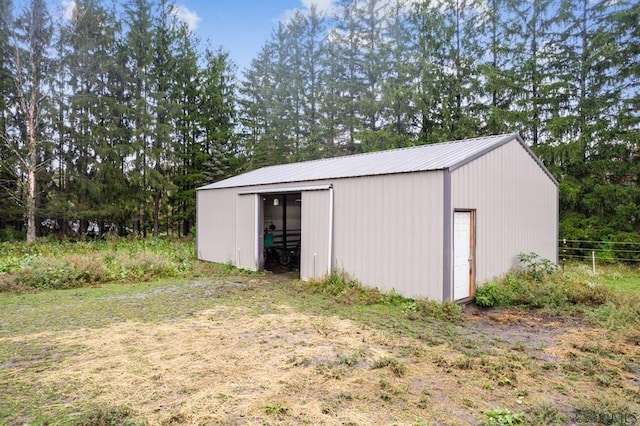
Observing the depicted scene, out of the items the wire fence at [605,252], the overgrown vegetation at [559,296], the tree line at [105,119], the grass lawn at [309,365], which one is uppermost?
the tree line at [105,119]

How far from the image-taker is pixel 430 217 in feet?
20.5

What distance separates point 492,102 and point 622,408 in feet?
45.7

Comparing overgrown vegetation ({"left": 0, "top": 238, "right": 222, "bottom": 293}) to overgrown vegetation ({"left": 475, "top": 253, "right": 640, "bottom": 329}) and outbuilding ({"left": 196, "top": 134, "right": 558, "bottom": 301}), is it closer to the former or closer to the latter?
outbuilding ({"left": 196, "top": 134, "right": 558, "bottom": 301})

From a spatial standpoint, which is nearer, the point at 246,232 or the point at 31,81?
the point at 246,232

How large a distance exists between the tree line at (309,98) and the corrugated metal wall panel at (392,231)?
8.55 meters

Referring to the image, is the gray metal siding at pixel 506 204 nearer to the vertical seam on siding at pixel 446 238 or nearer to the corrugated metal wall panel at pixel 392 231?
the vertical seam on siding at pixel 446 238

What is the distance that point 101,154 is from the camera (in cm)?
1552

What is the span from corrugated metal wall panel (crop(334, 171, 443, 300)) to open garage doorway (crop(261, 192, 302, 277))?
3945mm

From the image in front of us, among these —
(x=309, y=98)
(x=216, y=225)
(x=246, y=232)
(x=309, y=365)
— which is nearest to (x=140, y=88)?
(x=309, y=98)

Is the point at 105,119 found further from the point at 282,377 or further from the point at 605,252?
the point at 605,252

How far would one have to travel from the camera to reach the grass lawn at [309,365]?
9.45 feet

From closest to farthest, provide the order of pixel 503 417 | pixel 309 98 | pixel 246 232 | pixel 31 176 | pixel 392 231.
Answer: pixel 503 417 < pixel 392 231 < pixel 246 232 < pixel 31 176 < pixel 309 98

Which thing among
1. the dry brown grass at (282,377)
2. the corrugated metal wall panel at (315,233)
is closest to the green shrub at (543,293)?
the dry brown grass at (282,377)

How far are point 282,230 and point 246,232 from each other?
2.96 metres
